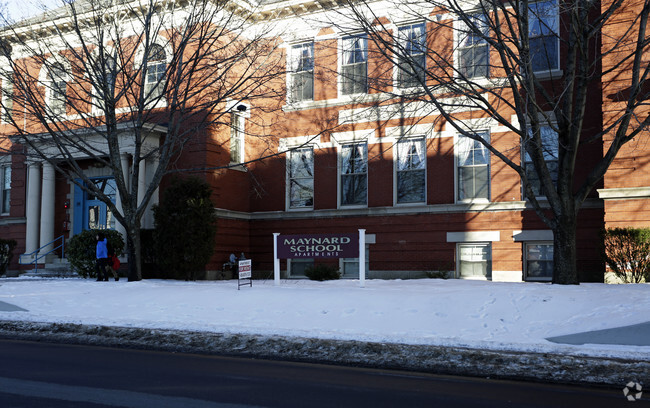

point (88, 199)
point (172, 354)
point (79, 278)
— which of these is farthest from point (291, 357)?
point (88, 199)

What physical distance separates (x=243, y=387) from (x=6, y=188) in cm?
2448

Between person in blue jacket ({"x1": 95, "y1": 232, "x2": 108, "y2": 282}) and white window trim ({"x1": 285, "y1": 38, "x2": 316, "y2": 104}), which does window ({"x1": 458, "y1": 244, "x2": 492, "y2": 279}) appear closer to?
white window trim ({"x1": 285, "y1": 38, "x2": 316, "y2": 104})

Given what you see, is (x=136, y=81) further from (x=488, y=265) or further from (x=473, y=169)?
(x=488, y=265)

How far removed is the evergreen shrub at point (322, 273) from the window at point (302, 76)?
6.20 meters

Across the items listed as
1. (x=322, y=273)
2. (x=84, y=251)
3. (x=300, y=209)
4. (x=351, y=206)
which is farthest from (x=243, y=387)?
(x=300, y=209)

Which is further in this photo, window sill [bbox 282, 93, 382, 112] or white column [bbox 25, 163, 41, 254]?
white column [bbox 25, 163, 41, 254]

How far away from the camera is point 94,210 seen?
25.3m

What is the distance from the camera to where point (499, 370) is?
843 cm

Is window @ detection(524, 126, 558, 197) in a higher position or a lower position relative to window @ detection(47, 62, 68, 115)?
lower

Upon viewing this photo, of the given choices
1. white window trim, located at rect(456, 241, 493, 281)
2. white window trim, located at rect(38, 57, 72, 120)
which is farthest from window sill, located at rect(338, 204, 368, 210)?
white window trim, located at rect(38, 57, 72, 120)

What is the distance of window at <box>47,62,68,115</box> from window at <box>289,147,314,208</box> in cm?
823

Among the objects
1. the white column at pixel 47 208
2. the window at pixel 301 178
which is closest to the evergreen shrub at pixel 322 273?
the window at pixel 301 178

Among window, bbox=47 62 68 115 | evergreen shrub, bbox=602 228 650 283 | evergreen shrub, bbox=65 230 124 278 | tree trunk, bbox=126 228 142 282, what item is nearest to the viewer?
evergreen shrub, bbox=602 228 650 283

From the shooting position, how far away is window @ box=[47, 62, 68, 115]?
60.7ft
